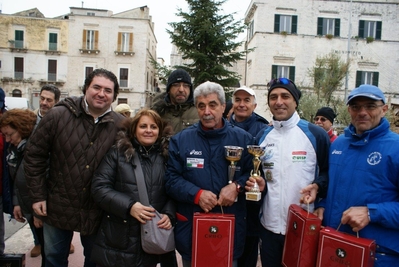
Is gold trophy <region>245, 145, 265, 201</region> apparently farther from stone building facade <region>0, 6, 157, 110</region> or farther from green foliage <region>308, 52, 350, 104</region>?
stone building facade <region>0, 6, 157, 110</region>

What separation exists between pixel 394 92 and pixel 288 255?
1276 inches

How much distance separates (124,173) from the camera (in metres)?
2.89

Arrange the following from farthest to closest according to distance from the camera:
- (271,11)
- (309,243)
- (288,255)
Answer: (271,11)
(288,255)
(309,243)

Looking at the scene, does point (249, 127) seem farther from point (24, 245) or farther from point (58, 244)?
point (24, 245)

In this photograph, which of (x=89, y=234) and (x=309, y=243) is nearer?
(x=309, y=243)

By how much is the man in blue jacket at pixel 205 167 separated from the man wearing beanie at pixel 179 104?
4.85 feet

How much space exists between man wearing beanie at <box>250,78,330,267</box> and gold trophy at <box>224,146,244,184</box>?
0.18 m

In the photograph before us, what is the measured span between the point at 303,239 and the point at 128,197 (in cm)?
156

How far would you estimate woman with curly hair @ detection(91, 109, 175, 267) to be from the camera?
9.18 feet

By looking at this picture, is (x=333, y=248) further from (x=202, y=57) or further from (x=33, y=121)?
(x=202, y=57)

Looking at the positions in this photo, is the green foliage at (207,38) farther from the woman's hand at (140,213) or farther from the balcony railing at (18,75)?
the balcony railing at (18,75)

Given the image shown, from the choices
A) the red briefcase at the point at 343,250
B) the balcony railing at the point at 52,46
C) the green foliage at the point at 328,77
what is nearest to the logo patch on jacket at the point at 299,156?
the red briefcase at the point at 343,250

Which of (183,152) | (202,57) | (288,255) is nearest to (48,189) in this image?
(183,152)

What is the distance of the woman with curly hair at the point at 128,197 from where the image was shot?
2799mm
